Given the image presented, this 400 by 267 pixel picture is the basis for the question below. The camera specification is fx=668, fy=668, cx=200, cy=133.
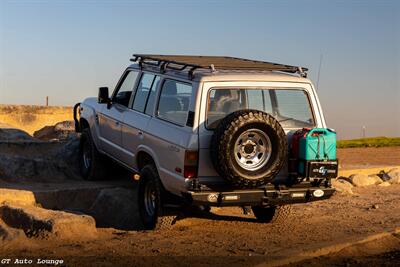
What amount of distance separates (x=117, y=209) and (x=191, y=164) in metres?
2.51

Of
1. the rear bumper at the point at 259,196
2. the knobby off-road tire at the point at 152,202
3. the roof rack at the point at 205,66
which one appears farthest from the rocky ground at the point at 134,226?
the roof rack at the point at 205,66

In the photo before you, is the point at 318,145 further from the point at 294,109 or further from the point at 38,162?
the point at 38,162

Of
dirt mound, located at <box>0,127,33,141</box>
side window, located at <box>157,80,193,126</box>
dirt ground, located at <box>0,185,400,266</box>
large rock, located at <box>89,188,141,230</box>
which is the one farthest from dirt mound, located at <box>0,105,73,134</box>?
side window, located at <box>157,80,193,126</box>

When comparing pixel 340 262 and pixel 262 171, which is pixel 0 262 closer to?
pixel 262 171

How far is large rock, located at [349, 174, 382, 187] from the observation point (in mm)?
13461

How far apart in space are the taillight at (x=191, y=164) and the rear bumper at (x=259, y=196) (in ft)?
0.68

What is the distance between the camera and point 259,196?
25.3 ft

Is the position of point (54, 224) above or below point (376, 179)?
above

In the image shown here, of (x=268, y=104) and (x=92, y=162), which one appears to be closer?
(x=268, y=104)

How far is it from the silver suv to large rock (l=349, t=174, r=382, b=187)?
15.5 feet

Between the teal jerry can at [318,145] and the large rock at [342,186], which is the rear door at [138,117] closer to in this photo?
the teal jerry can at [318,145]

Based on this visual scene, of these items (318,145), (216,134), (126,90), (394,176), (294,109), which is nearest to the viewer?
(216,134)

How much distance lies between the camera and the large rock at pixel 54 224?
7703mm

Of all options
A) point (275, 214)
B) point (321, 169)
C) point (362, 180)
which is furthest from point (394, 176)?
point (321, 169)
